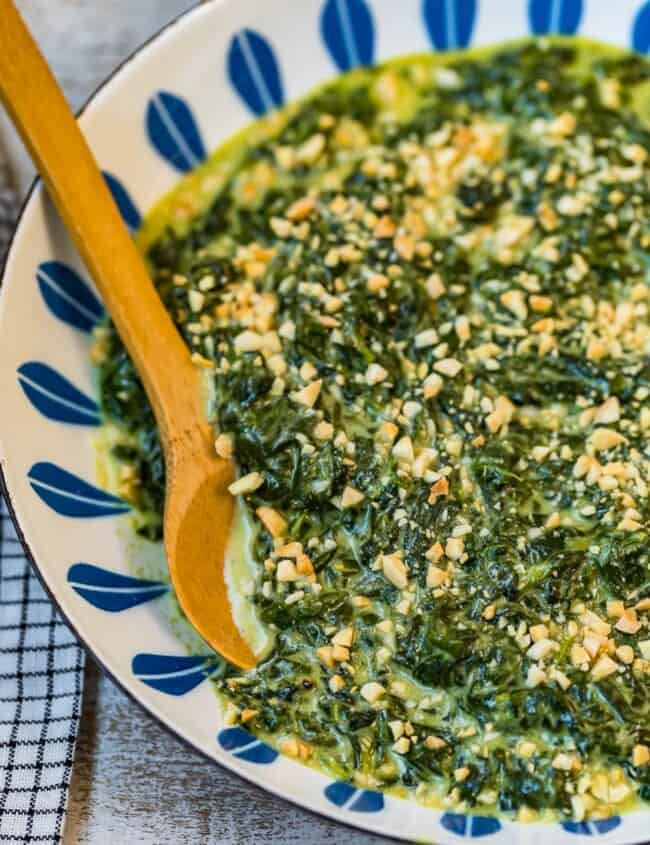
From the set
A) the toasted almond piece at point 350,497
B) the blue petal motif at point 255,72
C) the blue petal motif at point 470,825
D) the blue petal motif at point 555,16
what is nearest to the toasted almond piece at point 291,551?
the toasted almond piece at point 350,497

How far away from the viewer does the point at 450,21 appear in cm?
283

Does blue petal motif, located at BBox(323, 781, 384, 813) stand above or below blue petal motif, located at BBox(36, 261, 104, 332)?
below

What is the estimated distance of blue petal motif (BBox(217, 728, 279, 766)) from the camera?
2.10 metres

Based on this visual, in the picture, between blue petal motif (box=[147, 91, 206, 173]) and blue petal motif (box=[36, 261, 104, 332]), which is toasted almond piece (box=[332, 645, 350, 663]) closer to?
blue petal motif (box=[36, 261, 104, 332])

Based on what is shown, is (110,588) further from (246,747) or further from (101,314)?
(101,314)

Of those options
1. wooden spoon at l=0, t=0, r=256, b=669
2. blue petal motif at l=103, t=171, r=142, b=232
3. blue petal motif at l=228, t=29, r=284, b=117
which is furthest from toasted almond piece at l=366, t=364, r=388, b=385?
blue petal motif at l=228, t=29, r=284, b=117

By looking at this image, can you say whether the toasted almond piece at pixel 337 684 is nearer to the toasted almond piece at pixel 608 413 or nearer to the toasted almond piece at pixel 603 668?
the toasted almond piece at pixel 603 668

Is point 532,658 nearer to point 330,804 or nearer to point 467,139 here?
point 330,804

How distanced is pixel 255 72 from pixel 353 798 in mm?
1776

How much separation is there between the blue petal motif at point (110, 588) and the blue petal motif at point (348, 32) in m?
1.44

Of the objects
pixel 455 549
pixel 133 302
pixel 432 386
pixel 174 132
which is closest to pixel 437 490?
pixel 455 549

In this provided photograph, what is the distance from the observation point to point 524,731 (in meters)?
2.12

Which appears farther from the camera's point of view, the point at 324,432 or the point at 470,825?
the point at 324,432

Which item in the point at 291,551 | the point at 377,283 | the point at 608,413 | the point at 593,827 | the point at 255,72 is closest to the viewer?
the point at 593,827
